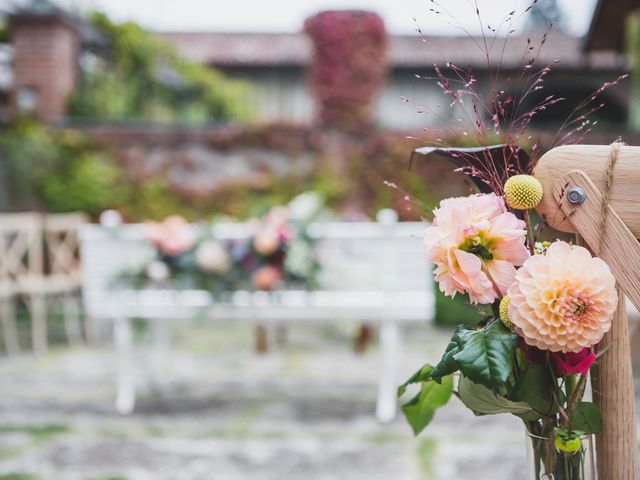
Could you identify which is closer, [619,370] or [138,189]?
[619,370]

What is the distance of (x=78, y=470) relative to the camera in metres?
2.56

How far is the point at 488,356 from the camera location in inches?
26.9

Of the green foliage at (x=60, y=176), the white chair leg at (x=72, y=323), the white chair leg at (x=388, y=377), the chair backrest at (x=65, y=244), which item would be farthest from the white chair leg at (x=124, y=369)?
the green foliage at (x=60, y=176)

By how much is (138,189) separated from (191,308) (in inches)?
143

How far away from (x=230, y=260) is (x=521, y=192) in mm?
2784

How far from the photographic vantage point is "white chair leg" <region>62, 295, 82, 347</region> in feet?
18.5

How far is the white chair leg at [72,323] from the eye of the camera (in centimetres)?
564

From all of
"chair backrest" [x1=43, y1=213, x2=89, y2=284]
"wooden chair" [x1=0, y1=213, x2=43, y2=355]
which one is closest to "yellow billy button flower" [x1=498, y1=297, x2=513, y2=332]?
"wooden chair" [x1=0, y1=213, x2=43, y2=355]

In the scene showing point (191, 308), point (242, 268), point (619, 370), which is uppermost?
point (619, 370)

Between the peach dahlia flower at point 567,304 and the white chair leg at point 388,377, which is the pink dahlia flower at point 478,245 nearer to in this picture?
the peach dahlia flower at point 567,304

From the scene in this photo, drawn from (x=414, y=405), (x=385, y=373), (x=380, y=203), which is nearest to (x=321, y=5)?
(x=380, y=203)

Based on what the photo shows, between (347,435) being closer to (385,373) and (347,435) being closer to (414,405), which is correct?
(385,373)

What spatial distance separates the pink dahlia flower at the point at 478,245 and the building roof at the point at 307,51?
440 inches

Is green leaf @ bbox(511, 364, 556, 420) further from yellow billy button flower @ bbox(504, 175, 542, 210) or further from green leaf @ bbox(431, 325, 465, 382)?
yellow billy button flower @ bbox(504, 175, 542, 210)
